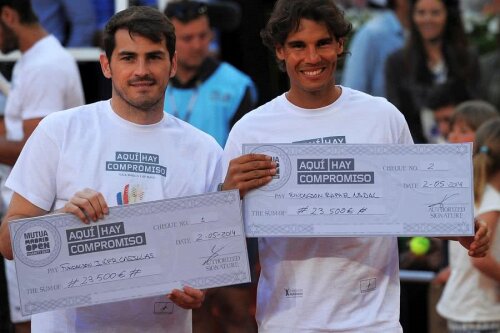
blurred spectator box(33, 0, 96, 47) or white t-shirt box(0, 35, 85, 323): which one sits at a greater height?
blurred spectator box(33, 0, 96, 47)

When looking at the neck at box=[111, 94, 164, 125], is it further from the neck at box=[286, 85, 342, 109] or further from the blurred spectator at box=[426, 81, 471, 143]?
the blurred spectator at box=[426, 81, 471, 143]

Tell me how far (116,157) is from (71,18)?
3.88 m

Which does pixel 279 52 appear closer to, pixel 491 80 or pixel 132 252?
pixel 132 252

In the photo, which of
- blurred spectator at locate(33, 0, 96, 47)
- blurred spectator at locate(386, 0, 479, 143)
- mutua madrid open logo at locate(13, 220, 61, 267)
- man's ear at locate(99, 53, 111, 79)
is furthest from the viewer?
blurred spectator at locate(386, 0, 479, 143)

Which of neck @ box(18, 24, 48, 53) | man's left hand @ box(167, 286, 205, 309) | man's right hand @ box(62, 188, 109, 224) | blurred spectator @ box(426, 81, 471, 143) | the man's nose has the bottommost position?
man's left hand @ box(167, 286, 205, 309)

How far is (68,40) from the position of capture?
306 inches

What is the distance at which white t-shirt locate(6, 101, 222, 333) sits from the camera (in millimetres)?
4039

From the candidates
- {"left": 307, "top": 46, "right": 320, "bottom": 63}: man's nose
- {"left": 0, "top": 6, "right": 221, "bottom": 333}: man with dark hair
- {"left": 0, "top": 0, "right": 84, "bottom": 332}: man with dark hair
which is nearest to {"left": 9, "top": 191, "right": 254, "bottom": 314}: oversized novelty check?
{"left": 0, "top": 6, "right": 221, "bottom": 333}: man with dark hair

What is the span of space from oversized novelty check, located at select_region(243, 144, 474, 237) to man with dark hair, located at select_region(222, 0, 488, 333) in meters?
0.10

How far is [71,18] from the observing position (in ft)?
25.4

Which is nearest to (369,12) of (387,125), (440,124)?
(440,124)

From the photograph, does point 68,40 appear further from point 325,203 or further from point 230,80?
point 325,203

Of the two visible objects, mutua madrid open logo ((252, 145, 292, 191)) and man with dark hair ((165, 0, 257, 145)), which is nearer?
mutua madrid open logo ((252, 145, 292, 191))

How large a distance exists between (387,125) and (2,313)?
2.80 m
